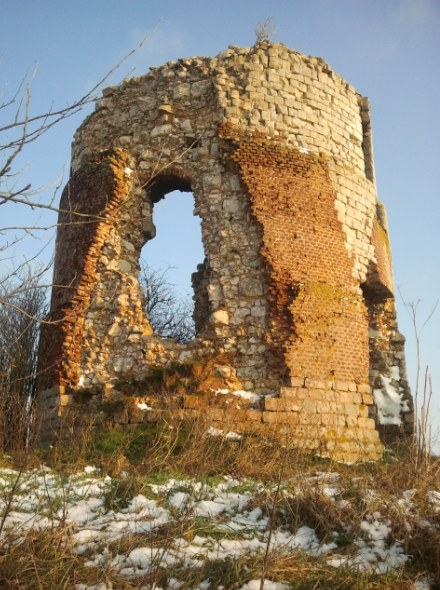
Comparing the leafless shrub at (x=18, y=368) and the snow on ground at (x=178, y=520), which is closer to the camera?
the snow on ground at (x=178, y=520)

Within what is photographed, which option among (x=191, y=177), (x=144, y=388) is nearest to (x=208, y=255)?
(x=191, y=177)

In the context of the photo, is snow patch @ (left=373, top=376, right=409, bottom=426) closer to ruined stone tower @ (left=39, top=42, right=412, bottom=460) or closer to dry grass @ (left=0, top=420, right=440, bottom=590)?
ruined stone tower @ (left=39, top=42, right=412, bottom=460)

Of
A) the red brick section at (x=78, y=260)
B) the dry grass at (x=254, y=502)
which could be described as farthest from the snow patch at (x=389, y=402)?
the red brick section at (x=78, y=260)

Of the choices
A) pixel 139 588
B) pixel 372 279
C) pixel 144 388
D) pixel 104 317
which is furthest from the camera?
pixel 372 279

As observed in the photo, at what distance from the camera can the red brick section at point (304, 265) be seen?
7.46m

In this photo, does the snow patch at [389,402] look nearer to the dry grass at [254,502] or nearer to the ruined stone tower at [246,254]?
the ruined stone tower at [246,254]

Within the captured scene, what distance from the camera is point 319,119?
8.78m

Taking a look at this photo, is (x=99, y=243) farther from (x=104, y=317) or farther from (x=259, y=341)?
(x=259, y=341)

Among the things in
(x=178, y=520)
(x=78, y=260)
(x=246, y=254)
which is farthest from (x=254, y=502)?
(x=78, y=260)

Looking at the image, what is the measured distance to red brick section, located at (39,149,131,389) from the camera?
24.6 feet

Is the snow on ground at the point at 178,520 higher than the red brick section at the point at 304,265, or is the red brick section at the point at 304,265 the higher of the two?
the red brick section at the point at 304,265

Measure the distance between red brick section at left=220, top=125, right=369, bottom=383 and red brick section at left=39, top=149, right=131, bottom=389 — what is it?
170 cm

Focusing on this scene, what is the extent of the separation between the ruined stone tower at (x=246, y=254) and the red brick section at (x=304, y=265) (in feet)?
0.06

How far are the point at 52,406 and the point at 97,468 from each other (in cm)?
208
